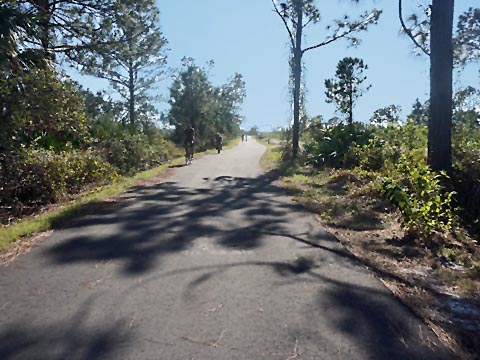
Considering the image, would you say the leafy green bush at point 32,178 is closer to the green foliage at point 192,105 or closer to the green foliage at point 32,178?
the green foliage at point 32,178

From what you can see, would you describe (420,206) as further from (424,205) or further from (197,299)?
(197,299)

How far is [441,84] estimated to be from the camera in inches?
335

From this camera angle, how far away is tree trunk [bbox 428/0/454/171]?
8.41m

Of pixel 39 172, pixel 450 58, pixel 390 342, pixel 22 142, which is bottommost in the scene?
pixel 390 342

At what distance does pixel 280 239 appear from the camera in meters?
6.08

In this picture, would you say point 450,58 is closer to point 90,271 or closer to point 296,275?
point 296,275

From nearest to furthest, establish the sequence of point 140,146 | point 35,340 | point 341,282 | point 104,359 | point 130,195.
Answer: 1. point 104,359
2. point 35,340
3. point 341,282
4. point 130,195
5. point 140,146

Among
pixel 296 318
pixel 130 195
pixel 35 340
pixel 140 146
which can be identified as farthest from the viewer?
pixel 140 146

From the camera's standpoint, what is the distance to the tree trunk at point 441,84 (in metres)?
8.41

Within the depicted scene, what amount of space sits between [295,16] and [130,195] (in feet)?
52.6

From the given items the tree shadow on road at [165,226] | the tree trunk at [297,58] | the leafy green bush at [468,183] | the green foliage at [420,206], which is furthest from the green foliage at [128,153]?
the leafy green bush at [468,183]

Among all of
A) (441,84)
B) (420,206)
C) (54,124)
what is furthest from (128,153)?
(420,206)

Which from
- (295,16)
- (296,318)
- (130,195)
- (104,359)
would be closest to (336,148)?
(295,16)

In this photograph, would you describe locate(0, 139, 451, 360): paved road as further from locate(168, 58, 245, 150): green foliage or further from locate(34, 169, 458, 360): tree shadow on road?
locate(168, 58, 245, 150): green foliage
